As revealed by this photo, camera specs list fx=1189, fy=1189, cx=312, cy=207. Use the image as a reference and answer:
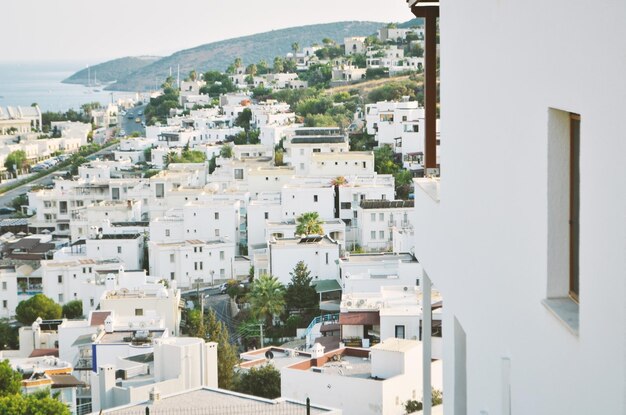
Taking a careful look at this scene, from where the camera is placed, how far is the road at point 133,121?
261 feet

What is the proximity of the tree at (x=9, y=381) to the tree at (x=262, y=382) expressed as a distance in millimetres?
3416

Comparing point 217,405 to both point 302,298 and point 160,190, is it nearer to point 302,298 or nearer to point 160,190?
point 302,298

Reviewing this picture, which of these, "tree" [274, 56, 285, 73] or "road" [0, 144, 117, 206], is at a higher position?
"tree" [274, 56, 285, 73]

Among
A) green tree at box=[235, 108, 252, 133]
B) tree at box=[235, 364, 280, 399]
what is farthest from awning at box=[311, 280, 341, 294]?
green tree at box=[235, 108, 252, 133]

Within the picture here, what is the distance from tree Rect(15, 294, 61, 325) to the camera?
2791cm

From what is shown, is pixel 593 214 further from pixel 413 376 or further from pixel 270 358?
pixel 270 358

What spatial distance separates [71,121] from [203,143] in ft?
129

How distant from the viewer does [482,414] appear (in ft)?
10.2

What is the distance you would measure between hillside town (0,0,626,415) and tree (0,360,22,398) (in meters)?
0.21

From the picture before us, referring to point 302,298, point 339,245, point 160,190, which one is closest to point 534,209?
point 302,298

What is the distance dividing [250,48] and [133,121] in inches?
3774

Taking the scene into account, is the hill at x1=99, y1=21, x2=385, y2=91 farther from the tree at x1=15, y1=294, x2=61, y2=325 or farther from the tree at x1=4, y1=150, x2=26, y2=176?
the tree at x1=15, y1=294, x2=61, y2=325

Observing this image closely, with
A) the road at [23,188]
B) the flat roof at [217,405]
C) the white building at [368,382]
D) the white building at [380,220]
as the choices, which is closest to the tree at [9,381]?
the white building at [368,382]

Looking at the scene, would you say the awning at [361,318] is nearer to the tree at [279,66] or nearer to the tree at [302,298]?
the tree at [302,298]
